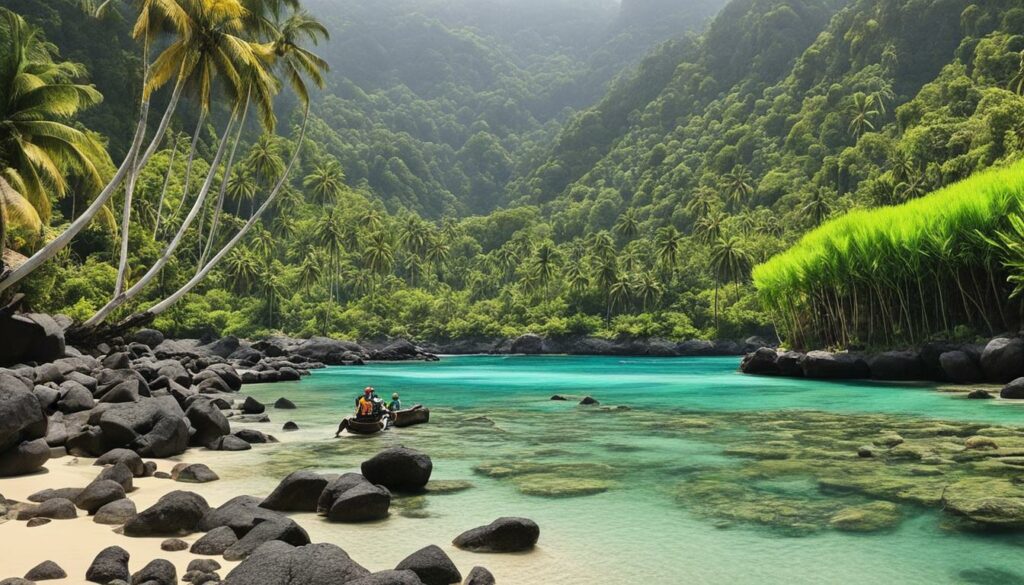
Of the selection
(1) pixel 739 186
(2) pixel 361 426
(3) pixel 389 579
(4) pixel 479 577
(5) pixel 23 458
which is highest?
(1) pixel 739 186

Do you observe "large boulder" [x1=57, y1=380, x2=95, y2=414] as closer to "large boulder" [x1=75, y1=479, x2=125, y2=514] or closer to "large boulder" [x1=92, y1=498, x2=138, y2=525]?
"large boulder" [x1=75, y1=479, x2=125, y2=514]

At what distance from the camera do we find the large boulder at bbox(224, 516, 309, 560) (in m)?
8.29

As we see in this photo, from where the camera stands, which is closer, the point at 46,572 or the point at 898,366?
the point at 46,572

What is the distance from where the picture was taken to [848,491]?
12.2 meters

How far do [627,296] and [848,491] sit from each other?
9256cm

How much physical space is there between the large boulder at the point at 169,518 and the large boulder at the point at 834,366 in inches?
1556

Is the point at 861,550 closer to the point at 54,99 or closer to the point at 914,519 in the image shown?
the point at 914,519

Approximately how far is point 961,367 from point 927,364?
3.30 m

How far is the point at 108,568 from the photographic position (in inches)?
286

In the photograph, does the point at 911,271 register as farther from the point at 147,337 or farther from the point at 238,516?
the point at 147,337

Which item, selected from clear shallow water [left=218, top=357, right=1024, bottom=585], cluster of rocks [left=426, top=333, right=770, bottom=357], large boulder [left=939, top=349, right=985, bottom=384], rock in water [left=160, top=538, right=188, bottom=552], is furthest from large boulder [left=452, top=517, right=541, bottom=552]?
cluster of rocks [left=426, top=333, right=770, bottom=357]

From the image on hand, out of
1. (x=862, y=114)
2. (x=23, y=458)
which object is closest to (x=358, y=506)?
(x=23, y=458)

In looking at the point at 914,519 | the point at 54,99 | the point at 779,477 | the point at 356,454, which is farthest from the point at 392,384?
the point at 914,519

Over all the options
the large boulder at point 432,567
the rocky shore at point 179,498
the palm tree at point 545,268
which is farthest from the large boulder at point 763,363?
the palm tree at point 545,268
